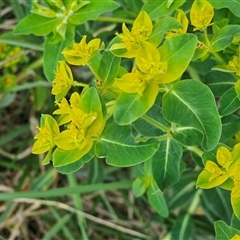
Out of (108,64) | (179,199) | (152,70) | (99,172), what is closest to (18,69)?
(99,172)

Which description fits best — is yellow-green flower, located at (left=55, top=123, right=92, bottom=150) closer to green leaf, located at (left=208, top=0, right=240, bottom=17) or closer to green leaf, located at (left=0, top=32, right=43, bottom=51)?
green leaf, located at (left=208, top=0, right=240, bottom=17)

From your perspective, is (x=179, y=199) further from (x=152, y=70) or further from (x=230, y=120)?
(x=152, y=70)

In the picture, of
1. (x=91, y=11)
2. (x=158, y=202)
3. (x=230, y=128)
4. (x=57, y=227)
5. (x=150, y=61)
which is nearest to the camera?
(x=150, y=61)

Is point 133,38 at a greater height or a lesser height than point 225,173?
greater

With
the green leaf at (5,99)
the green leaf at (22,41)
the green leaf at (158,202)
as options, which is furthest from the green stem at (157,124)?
the green leaf at (5,99)

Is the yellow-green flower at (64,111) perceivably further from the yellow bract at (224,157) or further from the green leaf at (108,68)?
the yellow bract at (224,157)

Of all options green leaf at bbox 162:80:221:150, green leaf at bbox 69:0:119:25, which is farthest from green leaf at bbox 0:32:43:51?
green leaf at bbox 162:80:221:150

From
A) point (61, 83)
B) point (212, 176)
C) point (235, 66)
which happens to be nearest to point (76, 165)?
point (61, 83)

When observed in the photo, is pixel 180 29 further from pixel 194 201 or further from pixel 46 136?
pixel 194 201
